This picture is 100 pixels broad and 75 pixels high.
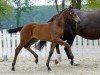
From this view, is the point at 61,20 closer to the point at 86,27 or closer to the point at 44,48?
the point at 86,27

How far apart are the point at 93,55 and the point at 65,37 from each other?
3442mm

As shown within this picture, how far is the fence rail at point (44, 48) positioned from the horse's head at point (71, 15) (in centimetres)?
438

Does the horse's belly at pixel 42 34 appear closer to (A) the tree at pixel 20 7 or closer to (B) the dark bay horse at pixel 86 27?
(B) the dark bay horse at pixel 86 27

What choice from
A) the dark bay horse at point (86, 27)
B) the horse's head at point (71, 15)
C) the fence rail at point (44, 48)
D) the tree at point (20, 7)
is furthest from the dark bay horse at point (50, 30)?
the tree at point (20, 7)

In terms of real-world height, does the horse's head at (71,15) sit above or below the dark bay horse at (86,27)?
above

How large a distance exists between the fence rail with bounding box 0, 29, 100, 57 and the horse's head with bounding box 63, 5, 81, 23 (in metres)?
4.38

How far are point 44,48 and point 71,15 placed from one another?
4586mm

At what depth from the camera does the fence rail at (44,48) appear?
1412 centimetres

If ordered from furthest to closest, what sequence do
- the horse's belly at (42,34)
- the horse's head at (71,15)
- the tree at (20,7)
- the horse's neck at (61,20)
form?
the tree at (20,7) → the horse's belly at (42,34) → the horse's neck at (61,20) → the horse's head at (71,15)

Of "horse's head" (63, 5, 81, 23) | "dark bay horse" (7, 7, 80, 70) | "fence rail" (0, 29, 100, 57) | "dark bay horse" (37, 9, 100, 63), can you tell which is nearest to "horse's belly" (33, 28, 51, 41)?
"dark bay horse" (7, 7, 80, 70)

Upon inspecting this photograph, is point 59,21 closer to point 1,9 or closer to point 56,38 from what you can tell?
point 56,38

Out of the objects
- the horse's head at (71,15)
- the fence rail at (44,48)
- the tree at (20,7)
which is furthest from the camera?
the tree at (20,7)

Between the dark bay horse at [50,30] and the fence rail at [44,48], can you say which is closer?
the dark bay horse at [50,30]

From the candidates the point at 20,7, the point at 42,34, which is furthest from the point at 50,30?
the point at 20,7
